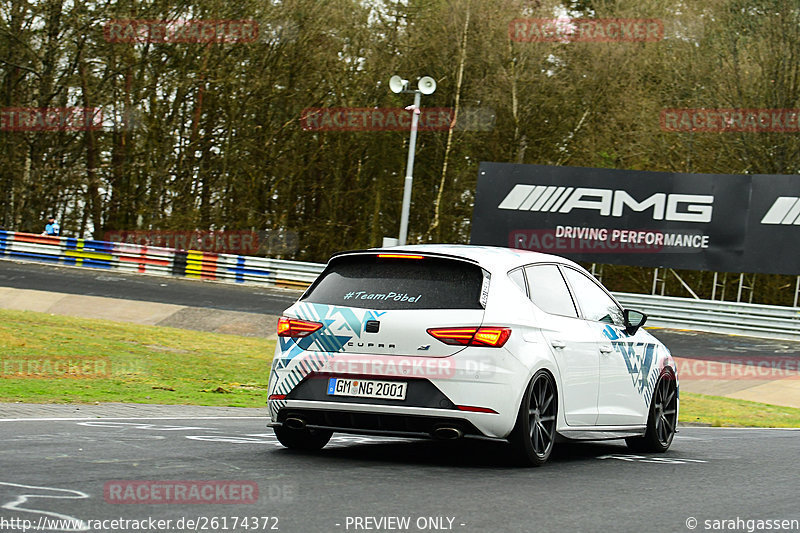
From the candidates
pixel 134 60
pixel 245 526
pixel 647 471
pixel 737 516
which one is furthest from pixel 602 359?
pixel 134 60

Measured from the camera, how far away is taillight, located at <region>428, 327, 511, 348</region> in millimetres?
7695

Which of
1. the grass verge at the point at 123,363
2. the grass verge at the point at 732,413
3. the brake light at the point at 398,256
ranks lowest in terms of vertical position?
the grass verge at the point at 123,363

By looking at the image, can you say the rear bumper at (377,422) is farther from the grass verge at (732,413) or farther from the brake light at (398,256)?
the grass verge at (732,413)

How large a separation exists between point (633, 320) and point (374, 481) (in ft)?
11.9

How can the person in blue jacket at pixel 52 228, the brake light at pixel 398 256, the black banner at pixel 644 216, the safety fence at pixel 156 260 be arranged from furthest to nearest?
the person in blue jacket at pixel 52 228, the safety fence at pixel 156 260, the black banner at pixel 644 216, the brake light at pixel 398 256

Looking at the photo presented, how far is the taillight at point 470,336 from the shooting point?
7.70m

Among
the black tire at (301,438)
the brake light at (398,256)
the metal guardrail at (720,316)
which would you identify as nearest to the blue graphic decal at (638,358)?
the brake light at (398,256)

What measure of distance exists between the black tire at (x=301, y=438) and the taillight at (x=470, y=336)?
140cm

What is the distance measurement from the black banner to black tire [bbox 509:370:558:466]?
83.5 feet

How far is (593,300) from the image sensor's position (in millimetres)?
9461

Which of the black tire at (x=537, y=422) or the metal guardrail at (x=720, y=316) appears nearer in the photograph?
the black tire at (x=537, y=422)

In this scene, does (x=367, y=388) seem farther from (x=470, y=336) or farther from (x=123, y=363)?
(x=123, y=363)

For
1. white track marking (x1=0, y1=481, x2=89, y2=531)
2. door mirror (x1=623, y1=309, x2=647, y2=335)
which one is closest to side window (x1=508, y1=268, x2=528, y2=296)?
door mirror (x1=623, y1=309, x2=647, y2=335)

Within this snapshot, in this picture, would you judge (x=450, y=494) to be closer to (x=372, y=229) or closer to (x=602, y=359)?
(x=602, y=359)
